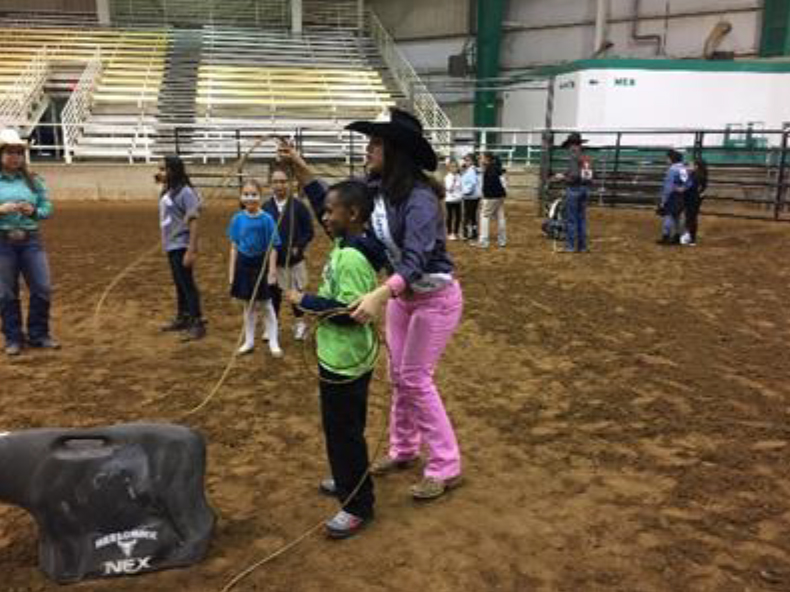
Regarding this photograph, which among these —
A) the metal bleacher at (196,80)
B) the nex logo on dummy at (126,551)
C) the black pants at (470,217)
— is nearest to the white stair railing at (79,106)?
the metal bleacher at (196,80)

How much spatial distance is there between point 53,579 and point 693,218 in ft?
38.0

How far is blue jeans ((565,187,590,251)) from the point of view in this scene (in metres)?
11.6

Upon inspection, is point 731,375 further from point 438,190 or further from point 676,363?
point 438,190

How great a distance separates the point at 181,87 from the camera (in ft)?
79.2

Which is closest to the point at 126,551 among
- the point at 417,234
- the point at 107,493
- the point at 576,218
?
the point at 107,493

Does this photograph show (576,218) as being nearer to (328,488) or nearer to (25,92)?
(328,488)

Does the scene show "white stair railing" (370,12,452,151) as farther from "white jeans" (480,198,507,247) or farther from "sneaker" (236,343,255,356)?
"sneaker" (236,343,255,356)

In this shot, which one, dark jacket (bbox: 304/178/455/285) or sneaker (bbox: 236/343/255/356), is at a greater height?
dark jacket (bbox: 304/178/455/285)

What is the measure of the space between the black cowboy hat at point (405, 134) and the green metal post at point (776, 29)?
24.7 meters

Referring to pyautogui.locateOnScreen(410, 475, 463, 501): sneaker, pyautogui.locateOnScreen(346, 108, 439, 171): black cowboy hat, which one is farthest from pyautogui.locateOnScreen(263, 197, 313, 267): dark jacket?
pyautogui.locateOnScreen(410, 475, 463, 501): sneaker

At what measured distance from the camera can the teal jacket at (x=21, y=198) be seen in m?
5.82

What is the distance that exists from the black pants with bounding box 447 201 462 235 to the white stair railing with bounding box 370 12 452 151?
24.8 ft

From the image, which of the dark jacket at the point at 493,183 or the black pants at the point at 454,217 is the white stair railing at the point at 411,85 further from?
the dark jacket at the point at 493,183

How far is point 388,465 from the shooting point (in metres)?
4.04
